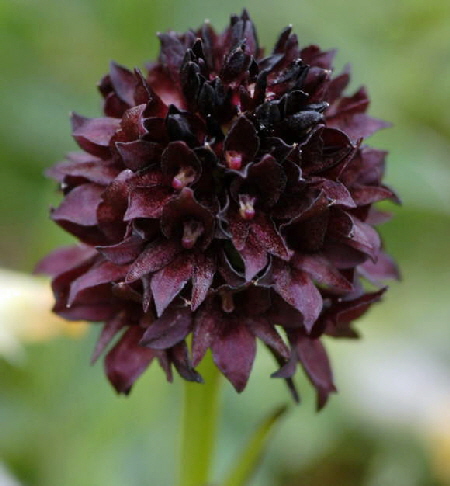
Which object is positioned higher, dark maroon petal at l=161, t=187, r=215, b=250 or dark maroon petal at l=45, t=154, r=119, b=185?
dark maroon petal at l=161, t=187, r=215, b=250

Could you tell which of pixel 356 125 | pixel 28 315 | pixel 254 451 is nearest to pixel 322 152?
pixel 356 125

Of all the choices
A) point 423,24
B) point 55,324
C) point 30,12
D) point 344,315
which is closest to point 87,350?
point 55,324

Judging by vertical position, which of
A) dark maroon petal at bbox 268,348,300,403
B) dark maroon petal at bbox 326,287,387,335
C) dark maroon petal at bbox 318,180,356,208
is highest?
dark maroon petal at bbox 318,180,356,208

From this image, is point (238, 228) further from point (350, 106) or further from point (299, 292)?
point (350, 106)

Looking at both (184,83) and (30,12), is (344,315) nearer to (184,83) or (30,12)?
(184,83)

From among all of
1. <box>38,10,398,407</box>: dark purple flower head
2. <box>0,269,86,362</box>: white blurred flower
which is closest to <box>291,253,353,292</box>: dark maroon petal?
<box>38,10,398,407</box>: dark purple flower head

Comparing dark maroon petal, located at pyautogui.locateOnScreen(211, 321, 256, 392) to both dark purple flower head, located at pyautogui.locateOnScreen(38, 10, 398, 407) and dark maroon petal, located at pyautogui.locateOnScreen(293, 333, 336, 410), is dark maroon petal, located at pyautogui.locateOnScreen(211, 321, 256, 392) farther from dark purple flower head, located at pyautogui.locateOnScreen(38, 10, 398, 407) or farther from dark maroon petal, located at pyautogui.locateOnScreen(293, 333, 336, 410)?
dark maroon petal, located at pyautogui.locateOnScreen(293, 333, 336, 410)

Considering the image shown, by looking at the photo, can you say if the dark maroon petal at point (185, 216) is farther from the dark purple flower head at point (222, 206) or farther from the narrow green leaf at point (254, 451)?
the narrow green leaf at point (254, 451)
